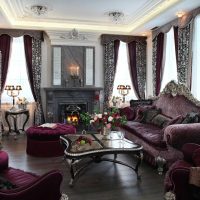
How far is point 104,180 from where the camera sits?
363 centimetres

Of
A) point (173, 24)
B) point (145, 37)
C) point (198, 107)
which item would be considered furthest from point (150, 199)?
point (145, 37)

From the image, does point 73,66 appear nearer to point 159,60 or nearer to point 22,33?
point 22,33

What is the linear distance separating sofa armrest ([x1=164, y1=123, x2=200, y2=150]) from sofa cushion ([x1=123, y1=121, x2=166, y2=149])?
0.93 ft

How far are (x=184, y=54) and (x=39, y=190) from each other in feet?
15.9

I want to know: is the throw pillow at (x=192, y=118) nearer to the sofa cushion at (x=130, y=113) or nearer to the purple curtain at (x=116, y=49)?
the sofa cushion at (x=130, y=113)

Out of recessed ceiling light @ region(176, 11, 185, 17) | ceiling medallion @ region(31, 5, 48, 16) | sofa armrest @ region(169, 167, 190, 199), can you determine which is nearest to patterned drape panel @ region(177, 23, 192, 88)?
recessed ceiling light @ region(176, 11, 185, 17)

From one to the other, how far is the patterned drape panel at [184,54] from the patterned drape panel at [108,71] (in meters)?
2.31

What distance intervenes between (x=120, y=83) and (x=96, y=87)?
871mm

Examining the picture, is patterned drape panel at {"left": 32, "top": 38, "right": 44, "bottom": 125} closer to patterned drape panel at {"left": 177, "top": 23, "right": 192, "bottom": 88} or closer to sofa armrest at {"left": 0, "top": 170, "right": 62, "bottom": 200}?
patterned drape panel at {"left": 177, "top": 23, "right": 192, "bottom": 88}

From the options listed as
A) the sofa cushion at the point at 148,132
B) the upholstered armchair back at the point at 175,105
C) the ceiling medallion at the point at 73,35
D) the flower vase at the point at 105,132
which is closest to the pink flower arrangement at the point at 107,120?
the flower vase at the point at 105,132

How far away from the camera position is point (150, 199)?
9.98 feet

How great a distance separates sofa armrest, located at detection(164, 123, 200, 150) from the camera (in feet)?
12.4

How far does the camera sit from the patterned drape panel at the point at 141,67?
311 inches

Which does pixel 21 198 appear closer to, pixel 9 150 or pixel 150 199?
pixel 150 199
